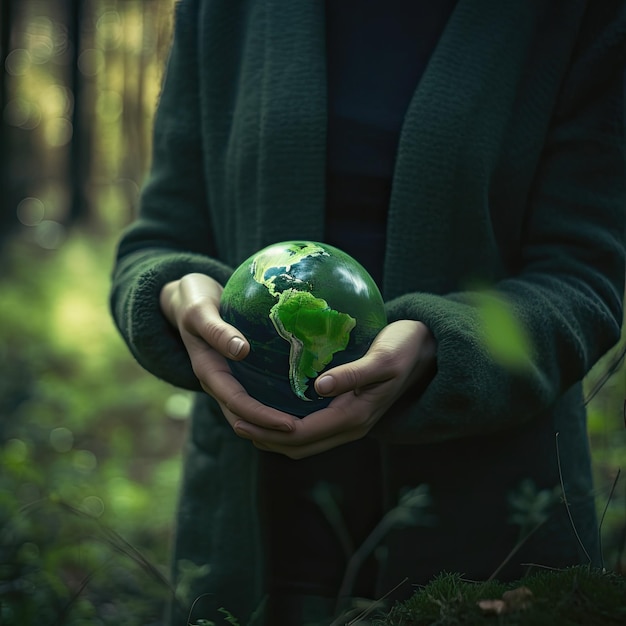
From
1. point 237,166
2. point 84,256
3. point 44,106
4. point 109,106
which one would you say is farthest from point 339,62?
point 44,106

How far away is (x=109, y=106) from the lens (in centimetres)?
1680

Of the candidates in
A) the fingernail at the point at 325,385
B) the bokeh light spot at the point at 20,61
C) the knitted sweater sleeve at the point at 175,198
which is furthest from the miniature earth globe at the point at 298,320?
the bokeh light spot at the point at 20,61

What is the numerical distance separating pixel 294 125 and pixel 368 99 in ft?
0.67

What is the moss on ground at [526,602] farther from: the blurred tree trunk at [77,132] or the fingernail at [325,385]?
the blurred tree trunk at [77,132]

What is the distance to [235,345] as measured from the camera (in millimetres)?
1251

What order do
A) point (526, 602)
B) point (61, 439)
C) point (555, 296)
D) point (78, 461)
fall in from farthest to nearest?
point (61, 439) → point (78, 461) → point (555, 296) → point (526, 602)

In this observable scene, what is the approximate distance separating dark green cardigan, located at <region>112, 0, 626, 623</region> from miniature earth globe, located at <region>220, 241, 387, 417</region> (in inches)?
6.9

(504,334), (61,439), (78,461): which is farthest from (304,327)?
(61,439)

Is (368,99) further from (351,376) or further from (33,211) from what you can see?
(33,211)

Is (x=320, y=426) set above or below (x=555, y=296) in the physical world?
below

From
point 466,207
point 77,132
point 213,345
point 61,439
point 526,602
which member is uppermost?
point 466,207

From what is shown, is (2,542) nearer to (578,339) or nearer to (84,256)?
(578,339)

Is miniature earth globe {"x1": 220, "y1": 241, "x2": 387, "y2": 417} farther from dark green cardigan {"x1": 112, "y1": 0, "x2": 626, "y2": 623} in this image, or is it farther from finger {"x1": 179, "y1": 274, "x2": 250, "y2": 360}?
dark green cardigan {"x1": 112, "y1": 0, "x2": 626, "y2": 623}

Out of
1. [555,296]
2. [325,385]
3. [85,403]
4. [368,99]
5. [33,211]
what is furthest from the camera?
[33,211]
